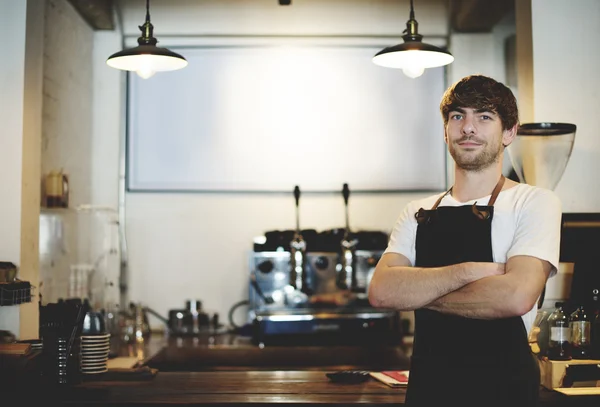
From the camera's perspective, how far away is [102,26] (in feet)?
17.6

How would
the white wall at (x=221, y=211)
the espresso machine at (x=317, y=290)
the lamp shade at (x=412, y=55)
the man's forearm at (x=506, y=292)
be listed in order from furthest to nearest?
the white wall at (x=221, y=211) → the espresso machine at (x=317, y=290) → the lamp shade at (x=412, y=55) → the man's forearm at (x=506, y=292)

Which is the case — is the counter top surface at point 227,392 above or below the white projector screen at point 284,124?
below

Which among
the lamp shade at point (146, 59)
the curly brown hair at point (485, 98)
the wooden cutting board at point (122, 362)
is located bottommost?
the wooden cutting board at point (122, 362)

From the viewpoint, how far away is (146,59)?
10.9 ft

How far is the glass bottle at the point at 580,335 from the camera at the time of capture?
2900 mm

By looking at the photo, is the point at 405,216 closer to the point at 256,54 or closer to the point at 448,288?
the point at 448,288

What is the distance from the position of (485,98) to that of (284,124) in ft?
10.3

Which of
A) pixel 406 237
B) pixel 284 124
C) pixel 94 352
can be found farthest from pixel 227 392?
pixel 284 124

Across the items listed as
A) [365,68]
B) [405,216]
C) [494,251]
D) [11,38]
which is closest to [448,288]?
[494,251]

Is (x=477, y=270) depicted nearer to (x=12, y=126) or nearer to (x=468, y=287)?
(x=468, y=287)

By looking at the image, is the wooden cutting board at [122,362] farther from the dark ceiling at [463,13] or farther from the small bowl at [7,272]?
the dark ceiling at [463,13]

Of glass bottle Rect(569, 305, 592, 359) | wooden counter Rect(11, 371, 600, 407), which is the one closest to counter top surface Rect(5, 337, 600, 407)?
wooden counter Rect(11, 371, 600, 407)

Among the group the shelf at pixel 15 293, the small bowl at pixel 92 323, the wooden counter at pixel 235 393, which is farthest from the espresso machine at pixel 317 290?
the shelf at pixel 15 293

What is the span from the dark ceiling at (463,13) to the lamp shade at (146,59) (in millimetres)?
1865
